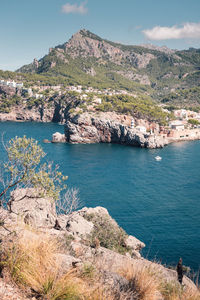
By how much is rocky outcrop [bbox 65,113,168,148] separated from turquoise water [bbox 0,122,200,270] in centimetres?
586

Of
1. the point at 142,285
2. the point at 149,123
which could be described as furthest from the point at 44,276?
the point at 149,123

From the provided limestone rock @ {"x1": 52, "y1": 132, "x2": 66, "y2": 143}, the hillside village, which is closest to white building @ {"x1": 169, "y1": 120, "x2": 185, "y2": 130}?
the hillside village

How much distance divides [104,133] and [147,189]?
2010 inches

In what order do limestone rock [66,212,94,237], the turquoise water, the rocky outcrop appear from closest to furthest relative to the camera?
limestone rock [66,212,94,237], the turquoise water, the rocky outcrop

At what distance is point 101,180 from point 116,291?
1944 inches

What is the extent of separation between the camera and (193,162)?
2830 inches

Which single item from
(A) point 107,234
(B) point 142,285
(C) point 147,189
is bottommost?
(C) point 147,189

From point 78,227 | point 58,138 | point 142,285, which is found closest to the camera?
point 142,285

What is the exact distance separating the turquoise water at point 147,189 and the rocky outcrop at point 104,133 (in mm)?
5865

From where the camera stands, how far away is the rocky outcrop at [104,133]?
9362 cm

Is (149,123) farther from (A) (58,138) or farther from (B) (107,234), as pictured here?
(B) (107,234)

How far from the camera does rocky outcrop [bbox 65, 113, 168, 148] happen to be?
307 feet

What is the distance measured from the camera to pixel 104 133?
9931cm

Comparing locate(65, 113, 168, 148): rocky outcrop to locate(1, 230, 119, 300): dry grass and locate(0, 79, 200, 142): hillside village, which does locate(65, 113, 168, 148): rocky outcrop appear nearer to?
locate(0, 79, 200, 142): hillside village
